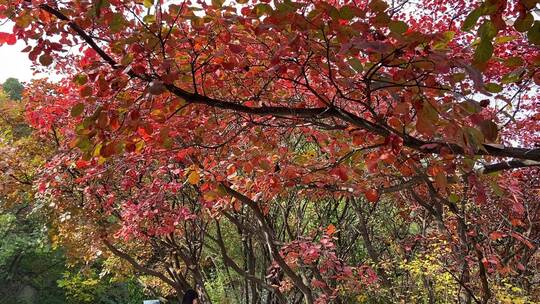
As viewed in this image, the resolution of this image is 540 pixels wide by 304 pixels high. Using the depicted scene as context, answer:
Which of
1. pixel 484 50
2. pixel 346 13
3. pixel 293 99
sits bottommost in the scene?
pixel 484 50

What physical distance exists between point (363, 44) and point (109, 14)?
136cm

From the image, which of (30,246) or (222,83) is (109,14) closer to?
(222,83)

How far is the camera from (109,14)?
2338mm

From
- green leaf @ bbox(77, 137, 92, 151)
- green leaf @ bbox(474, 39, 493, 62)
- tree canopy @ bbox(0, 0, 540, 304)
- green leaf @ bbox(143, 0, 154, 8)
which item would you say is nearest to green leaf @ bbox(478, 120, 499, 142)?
tree canopy @ bbox(0, 0, 540, 304)

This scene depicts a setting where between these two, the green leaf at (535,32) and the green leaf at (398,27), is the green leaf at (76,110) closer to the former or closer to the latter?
the green leaf at (398,27)

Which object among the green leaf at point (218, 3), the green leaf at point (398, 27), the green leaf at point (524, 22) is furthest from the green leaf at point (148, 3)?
the green leaf at point (524, 22)

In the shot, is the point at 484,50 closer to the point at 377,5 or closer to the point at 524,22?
the point at 524,22

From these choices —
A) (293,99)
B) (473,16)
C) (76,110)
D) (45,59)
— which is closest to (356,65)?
(473,16)

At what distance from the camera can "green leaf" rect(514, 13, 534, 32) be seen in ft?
5.69

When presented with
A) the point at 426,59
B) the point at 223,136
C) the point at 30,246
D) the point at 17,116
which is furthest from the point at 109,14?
the point at 30,246

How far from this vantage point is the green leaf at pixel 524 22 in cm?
174

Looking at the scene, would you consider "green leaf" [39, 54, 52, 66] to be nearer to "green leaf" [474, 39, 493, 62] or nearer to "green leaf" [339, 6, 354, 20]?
"green leaf" [339, 6, 354, 20]

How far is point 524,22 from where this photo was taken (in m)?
1.74

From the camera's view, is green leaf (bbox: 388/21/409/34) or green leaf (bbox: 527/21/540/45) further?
green leaf (bbox: 388/21/409/34)
